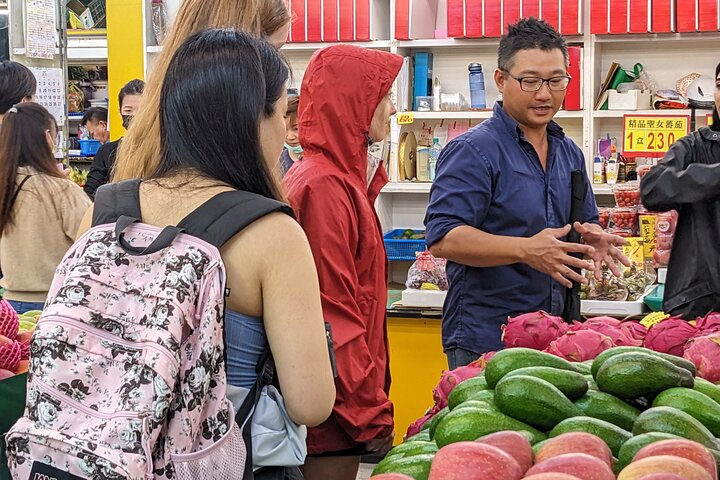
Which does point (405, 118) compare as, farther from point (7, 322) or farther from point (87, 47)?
point (7, 322)

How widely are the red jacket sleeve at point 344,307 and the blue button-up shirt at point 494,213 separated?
56 cm

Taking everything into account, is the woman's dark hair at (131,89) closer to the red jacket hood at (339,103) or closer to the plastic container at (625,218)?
the plastic container at (625,218)

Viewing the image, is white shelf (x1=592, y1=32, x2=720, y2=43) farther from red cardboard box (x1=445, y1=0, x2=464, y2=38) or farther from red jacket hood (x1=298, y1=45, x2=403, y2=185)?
red jacket hood (x1=298, y1=45, x2=403, y2=185)

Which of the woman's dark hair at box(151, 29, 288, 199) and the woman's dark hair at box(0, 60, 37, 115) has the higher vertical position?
the woman's dark hair at box(0, 60, 37, 115)

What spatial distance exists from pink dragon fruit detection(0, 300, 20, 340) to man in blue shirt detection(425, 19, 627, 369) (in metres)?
1.31

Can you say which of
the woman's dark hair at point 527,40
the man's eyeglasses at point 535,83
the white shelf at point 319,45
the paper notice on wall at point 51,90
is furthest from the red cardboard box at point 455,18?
the man's eyeglasses at point 535,83

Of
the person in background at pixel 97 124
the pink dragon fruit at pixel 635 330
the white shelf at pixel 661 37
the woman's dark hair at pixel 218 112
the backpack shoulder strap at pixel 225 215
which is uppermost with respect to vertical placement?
the white shelf at pixel 661 37

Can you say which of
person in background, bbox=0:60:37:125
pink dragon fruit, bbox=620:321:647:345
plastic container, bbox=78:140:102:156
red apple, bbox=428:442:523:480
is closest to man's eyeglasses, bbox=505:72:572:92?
pink dragon fruit, bbox=620:321:647:345

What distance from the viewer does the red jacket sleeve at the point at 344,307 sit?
238cm

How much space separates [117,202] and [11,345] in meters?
0.51

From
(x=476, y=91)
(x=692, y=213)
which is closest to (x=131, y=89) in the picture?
(x=476, y=91)

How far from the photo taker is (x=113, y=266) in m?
1.50

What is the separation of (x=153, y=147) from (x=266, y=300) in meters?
0.47

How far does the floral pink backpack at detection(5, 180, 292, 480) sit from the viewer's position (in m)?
1.42
